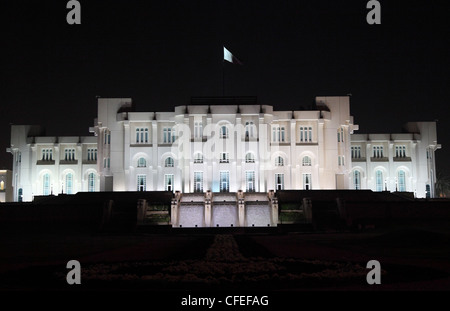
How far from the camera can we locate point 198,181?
5784 centimetres

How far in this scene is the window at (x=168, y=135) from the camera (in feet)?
196

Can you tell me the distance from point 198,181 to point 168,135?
227 inches

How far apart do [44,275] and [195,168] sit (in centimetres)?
4169

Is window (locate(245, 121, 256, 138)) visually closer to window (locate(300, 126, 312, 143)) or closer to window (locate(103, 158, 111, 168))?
window (locate(300, 126, 312, 143))

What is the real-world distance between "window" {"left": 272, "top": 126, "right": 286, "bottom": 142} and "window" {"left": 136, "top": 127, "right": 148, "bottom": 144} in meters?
12.5

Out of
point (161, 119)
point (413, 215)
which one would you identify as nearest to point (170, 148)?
point (161, 119)

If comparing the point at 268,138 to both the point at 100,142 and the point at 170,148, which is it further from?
the point at 100,142

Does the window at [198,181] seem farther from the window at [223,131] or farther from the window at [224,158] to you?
the window at [223,131]

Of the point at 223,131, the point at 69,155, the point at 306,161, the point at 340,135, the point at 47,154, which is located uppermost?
the point at 223,131

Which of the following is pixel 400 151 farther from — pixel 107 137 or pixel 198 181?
pixel 107 137

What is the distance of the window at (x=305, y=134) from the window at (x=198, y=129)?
9.89 meters

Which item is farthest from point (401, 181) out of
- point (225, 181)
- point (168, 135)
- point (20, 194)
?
point (20, 194)

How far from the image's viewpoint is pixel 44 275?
53.1 feet

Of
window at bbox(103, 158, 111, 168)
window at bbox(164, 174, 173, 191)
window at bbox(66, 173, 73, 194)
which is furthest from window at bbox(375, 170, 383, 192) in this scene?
window at bbox(66, 173, 73, 194)
